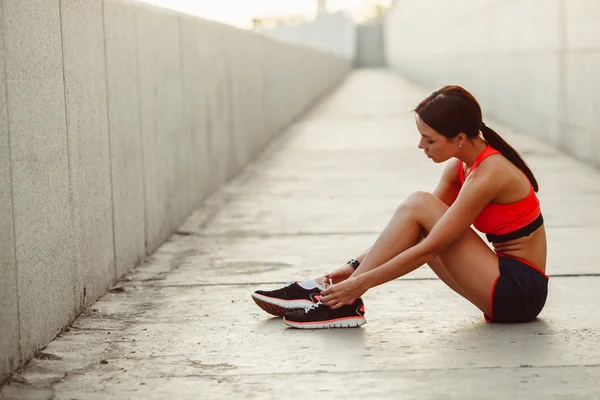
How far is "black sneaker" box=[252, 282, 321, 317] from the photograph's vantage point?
474 centimetres

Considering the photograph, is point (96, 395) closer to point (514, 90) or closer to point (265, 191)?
point (265, 191)

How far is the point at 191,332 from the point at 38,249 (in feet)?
2.75

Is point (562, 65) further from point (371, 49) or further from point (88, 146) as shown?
point (371, 49)

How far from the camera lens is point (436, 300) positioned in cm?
514

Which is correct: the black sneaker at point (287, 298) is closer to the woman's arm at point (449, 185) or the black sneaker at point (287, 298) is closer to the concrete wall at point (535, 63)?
the woman's arm at point (449, 185)

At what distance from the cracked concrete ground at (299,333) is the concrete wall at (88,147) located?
0.20 meters

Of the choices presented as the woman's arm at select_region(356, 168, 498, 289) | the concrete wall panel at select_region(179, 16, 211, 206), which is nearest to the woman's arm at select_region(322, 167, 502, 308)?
the woman's arm at select_region(356, 168, 498, 289)

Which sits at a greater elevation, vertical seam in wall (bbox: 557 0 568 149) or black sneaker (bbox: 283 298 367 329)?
vertical seam in wall (bbox: 557 0 568 149)

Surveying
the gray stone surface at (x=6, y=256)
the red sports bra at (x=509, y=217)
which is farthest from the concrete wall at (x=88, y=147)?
the red sports bra at (x=509, y=217)

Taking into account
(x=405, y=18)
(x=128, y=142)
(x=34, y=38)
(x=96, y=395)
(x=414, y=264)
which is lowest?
(x=96, y=395)

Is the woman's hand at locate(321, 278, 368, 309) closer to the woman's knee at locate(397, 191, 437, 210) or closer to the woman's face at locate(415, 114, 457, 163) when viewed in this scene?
the woman's knee at locate(397, 191, 437, 210)

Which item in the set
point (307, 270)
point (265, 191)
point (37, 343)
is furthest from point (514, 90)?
point (37, 343)

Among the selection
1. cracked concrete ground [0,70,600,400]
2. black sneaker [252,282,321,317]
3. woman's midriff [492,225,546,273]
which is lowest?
cracked concrete ground [0,70,600,400]

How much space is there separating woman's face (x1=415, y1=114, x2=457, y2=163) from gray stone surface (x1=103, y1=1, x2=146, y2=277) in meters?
2.11
